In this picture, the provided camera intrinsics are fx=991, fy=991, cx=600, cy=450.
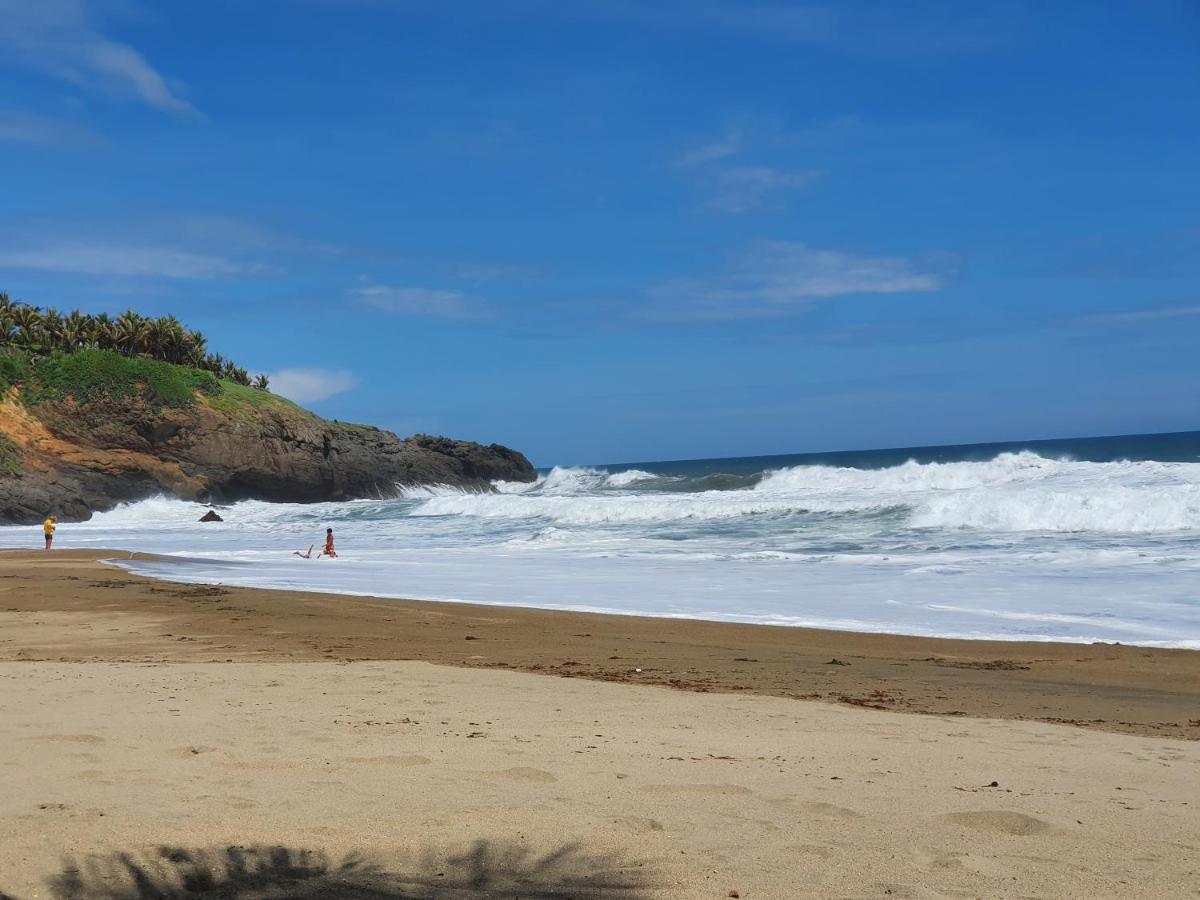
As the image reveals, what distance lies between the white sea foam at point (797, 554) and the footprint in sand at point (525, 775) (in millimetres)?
8010

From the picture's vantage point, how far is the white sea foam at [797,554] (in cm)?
1325

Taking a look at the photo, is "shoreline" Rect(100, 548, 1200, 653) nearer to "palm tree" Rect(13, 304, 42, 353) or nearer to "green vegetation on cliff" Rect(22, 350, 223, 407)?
"green vegetation on cliff" Rect(22, 350, 223, 407)

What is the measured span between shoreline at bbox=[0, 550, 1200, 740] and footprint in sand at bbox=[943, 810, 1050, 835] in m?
2.85

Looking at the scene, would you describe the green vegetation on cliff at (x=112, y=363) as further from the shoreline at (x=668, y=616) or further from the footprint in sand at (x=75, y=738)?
the footprint in sand at (x=75, y=738)

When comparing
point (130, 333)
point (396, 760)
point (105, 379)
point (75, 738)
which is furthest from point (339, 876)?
point (130, 333)

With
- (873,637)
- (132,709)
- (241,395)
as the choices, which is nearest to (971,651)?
(873,637)

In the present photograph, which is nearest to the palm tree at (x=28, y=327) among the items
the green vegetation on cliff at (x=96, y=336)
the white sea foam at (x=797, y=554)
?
the green vegetation on cliff at (x=96, y=336)

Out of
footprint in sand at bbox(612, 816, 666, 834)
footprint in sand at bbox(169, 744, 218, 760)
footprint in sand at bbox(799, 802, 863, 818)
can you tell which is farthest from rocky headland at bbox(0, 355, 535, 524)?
footprint in sand at bbox(799, 802, 863, 818)

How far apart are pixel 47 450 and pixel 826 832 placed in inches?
1831

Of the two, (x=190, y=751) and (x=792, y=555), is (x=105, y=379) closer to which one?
(x=792, y=555)

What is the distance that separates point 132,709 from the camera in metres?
6.11

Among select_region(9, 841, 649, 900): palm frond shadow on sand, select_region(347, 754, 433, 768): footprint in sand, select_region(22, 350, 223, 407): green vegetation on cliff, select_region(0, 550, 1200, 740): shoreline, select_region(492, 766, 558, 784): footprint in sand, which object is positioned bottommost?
select_region(0, 550, 1200, 740): shoreline

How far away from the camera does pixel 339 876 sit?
337 cm

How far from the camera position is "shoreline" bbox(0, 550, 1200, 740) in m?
7.82
